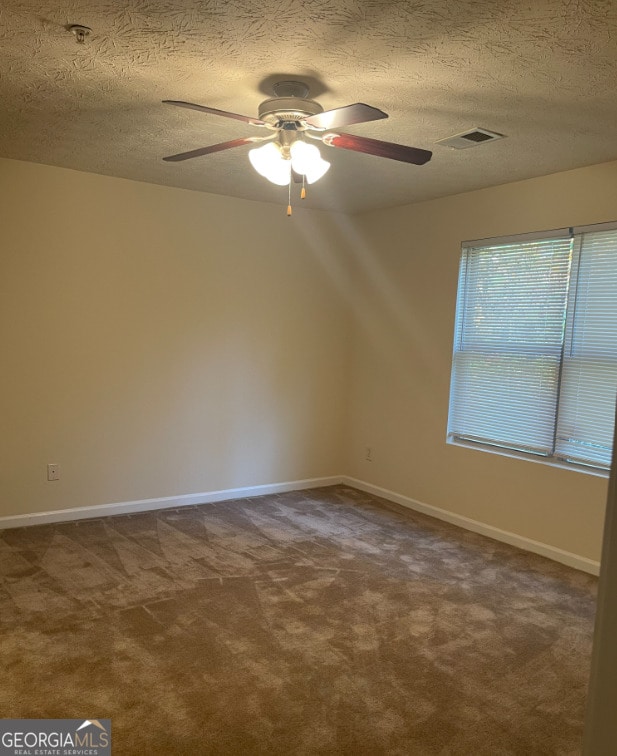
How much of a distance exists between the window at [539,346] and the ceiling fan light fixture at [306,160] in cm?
204

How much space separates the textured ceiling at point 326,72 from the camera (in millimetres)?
2016

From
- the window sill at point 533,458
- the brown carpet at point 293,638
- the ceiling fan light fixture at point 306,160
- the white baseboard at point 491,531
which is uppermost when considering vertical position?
the ceiling fan light fixture at point 306,160

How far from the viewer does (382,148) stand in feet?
Answer: 8.36

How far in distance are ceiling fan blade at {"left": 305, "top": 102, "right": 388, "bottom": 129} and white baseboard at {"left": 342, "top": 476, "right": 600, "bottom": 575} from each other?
Result: 8.76 ft

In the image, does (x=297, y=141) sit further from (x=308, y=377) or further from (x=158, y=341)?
(x=308, y=377)

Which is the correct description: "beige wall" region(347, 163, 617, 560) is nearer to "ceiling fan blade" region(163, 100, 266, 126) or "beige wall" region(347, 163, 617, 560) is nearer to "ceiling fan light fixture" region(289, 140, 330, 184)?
"ceiling fan light fixture" region(289, 140, 330, 184)

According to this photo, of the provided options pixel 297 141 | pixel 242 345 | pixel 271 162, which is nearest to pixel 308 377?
pixel 242 345

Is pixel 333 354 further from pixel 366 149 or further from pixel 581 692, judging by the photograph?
pixel 581 692

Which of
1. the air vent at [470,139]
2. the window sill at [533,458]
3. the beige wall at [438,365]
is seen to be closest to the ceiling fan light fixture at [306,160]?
the air vent at [470,139]

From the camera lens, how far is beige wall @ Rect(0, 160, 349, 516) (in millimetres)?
4156

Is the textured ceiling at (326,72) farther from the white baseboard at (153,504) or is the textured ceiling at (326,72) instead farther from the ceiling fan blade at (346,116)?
the white baseboard at (153,504)

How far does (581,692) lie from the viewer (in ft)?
8.13

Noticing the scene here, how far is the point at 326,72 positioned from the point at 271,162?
465mm

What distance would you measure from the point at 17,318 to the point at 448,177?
3185 millimetres
